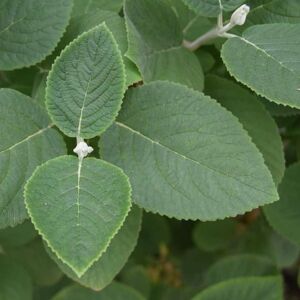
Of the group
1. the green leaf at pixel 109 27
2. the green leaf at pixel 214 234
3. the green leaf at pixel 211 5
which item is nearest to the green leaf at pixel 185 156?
the green leaf at pixel 109 27

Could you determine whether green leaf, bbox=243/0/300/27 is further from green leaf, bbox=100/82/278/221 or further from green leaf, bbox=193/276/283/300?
green leaf, bbox=193/276/283/300

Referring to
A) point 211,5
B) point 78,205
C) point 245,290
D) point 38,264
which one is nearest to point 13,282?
point 38,264

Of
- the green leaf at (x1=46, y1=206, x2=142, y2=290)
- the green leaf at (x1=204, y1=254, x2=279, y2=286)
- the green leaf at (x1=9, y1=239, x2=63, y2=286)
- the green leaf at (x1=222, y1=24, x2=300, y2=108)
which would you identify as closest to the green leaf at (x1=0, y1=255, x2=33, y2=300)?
the green leaf at (x1=9, y1=239, x2=63, y2=286)

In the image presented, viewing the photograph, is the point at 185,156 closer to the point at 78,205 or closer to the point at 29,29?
the point at 78,205

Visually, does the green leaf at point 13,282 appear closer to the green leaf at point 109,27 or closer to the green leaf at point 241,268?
the green leaf at point 241,268

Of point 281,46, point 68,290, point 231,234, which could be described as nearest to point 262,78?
point 281,46
